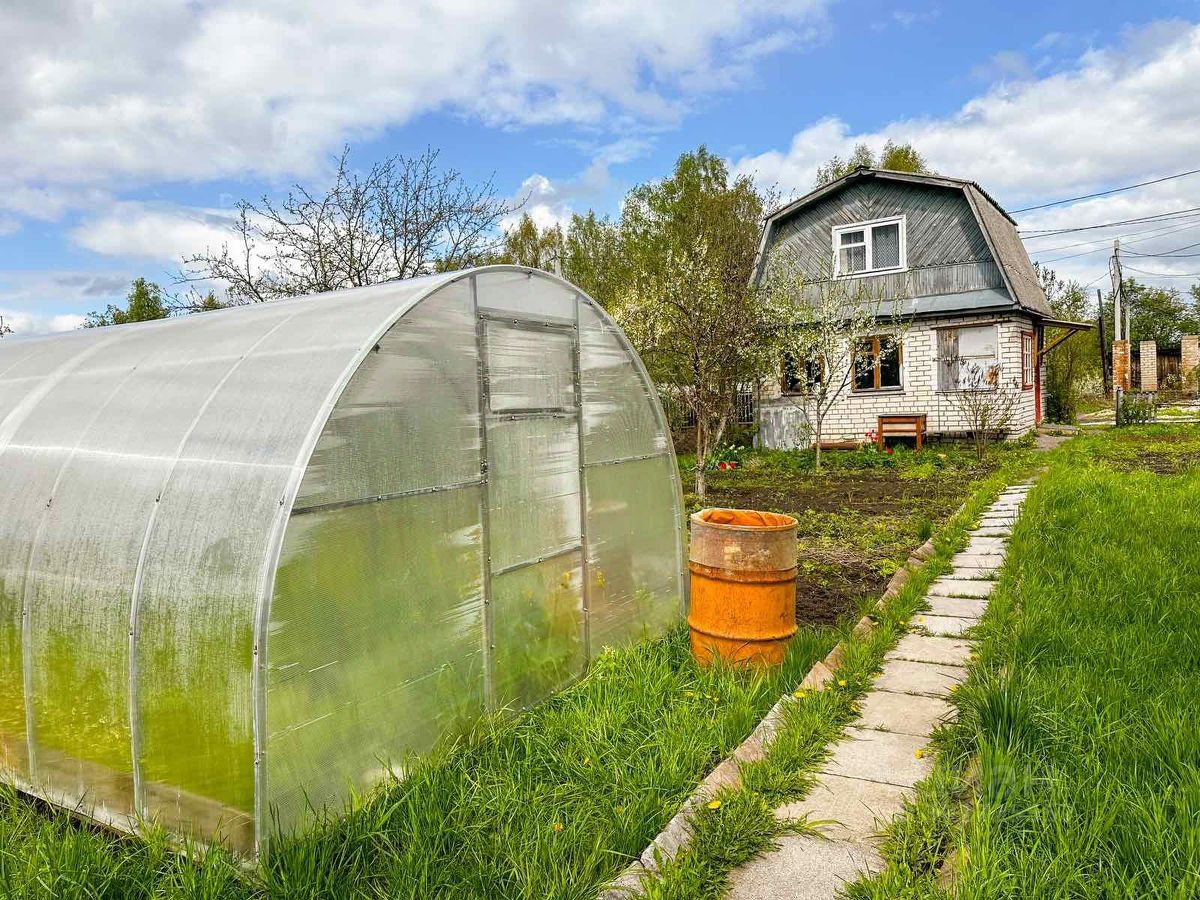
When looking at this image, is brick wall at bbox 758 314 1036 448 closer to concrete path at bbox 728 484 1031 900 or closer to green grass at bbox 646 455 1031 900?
concrete path at bbox 728 484 1031 900

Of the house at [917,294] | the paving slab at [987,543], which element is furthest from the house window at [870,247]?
the paving slab at [987,543]

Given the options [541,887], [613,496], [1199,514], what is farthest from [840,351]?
[541,887]

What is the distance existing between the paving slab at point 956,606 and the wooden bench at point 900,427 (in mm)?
11439

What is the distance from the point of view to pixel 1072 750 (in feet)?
10.1

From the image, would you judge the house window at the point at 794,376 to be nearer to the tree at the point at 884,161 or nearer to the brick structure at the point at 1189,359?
the tree at the point at 884,161

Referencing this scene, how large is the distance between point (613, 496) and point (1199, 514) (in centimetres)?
604

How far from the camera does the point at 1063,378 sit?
23.3 metres

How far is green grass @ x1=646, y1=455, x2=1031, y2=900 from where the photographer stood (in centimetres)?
260

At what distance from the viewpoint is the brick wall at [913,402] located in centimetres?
1622

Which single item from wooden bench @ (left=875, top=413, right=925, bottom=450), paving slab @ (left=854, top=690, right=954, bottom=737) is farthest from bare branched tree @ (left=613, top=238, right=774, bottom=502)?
paving slab @ (left=854, top=690, right=954, bottom=737)

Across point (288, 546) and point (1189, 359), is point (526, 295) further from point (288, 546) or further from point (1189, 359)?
point (1189, 359)

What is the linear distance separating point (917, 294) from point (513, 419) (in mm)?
15835

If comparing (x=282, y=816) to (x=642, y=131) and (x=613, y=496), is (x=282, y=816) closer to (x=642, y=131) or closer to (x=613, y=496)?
(x=613, y=496)

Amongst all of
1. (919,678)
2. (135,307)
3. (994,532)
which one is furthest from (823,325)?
(135,307)
